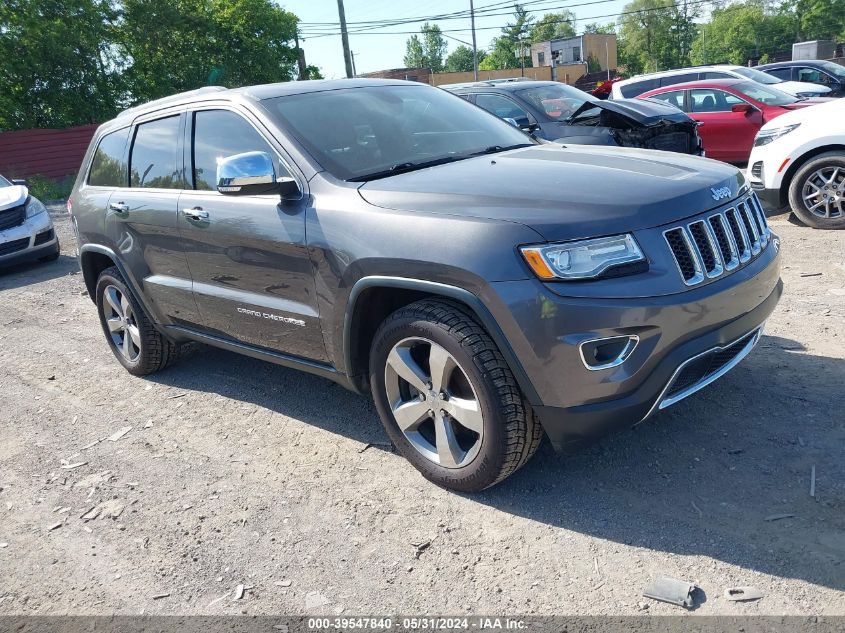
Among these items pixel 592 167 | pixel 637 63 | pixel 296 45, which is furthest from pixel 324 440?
pixel 637 63

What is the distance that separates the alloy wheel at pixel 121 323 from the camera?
209 inches

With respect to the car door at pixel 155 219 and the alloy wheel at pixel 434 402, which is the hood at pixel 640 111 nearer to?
the car door at pixel 155 219

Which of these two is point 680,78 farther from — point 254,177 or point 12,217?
point 254,177

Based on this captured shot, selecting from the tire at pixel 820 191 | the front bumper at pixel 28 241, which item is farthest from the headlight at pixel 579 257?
the front bumper at pixel 28 241

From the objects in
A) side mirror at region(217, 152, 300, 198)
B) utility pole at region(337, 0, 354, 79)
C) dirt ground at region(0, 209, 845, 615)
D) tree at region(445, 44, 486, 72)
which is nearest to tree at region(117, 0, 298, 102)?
utility pole at region(337, 0, 354, 79)

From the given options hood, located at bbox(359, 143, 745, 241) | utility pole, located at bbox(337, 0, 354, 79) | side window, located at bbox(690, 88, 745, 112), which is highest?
utility pole, located at bbox(337, 0, 354, 79)

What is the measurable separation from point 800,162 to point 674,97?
476 cm

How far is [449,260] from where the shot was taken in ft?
9.78

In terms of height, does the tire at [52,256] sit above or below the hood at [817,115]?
below

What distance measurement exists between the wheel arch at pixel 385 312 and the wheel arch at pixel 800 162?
5.60m

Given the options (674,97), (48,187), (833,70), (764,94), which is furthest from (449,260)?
(48,187)

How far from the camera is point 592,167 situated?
3.41 m

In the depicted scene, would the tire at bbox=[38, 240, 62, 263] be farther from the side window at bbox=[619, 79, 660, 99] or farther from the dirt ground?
the side window at bbox=[619, 79, 660, 99]

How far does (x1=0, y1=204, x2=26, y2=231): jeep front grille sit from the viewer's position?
1029 centimetres
